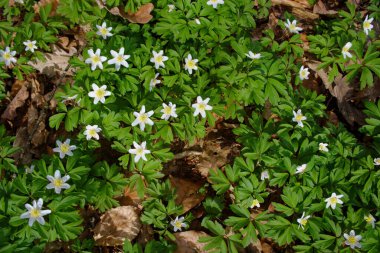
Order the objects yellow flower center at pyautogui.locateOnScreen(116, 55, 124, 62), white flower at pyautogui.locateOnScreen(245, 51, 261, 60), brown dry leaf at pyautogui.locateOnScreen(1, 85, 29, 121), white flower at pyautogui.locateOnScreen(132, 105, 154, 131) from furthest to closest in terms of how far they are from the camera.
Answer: brown dry leaf at pyautogui.locateOnScreen(1, 85, 29, 121), white flower at pyautogui.locateOnScreen(245, 51, 261, 60), yellow flower center at pyautogui.locateOnScreen(116, 55, 124, 62), white flower at pyautogui.locateOnScreen(132, 105, 154, 131)

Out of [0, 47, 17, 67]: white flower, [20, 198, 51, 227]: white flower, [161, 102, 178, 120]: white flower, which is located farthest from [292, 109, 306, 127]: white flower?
[0, 47, 17, 67]: white flower

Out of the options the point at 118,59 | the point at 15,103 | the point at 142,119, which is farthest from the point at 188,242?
the point at 15,103

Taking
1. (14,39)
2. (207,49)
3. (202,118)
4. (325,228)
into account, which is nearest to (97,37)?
(14,39)

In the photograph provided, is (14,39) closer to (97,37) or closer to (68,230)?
(97,37)

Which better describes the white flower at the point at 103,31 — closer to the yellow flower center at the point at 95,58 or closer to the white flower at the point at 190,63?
the yellow flower center at the point at 95,58

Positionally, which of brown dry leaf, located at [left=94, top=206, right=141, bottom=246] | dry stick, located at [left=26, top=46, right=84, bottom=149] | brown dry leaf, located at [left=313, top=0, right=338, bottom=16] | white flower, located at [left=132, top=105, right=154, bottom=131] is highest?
brown dry leaf, located at [left=313, top=0, right=338, bottom=16]

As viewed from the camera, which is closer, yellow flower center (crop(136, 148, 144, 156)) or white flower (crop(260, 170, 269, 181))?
yellow flower center (crop(136, 148, 144, 156))

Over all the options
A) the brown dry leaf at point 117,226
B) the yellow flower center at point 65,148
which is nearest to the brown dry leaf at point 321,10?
the brown dry leaf at point 117,226

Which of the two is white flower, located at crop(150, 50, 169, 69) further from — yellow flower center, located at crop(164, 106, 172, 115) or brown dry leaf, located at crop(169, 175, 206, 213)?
brown dry leaf, located at crop(169, 175, 206, 213)
